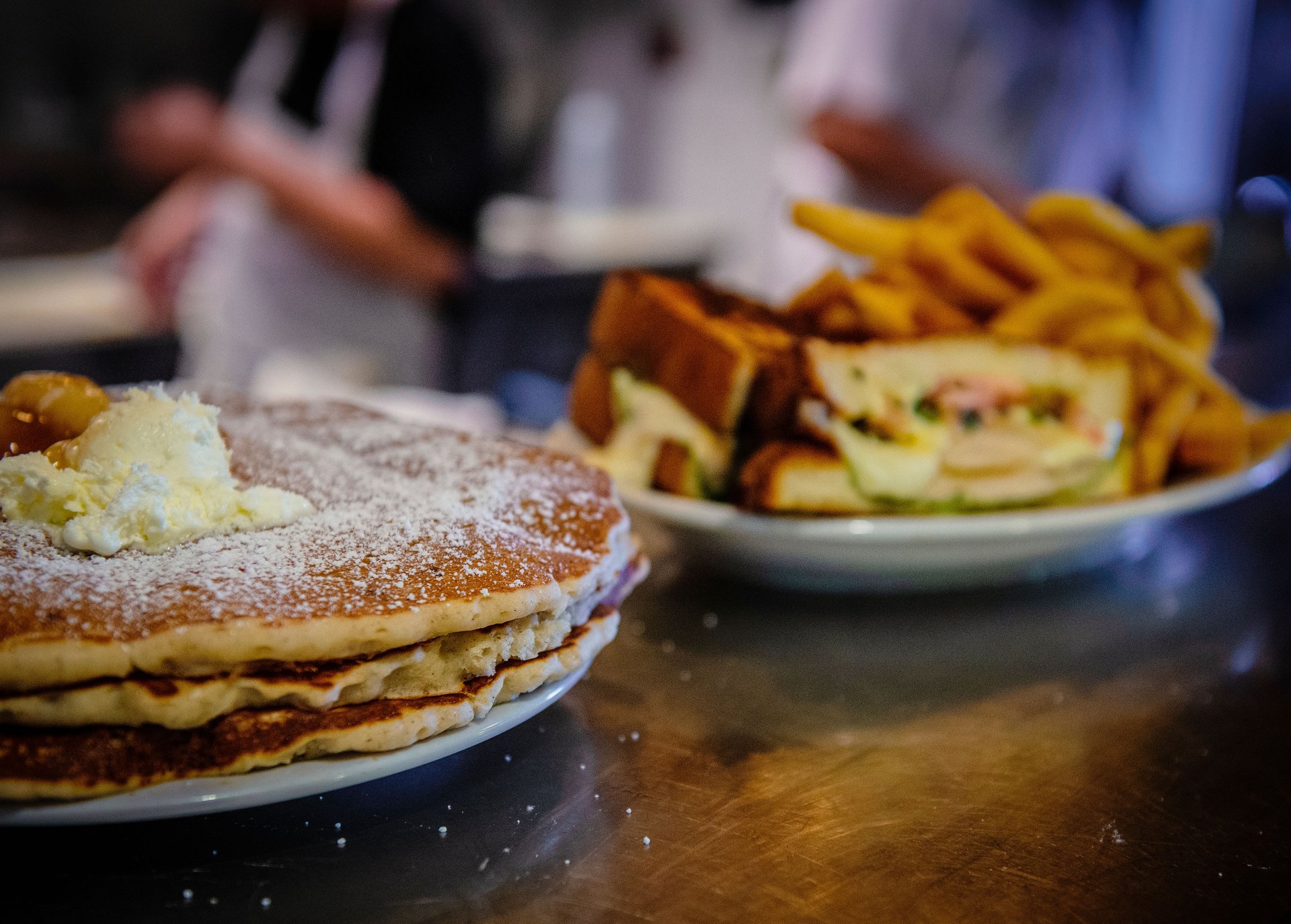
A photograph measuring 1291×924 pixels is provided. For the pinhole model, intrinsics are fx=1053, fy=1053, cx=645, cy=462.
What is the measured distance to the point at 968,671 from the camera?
131cm

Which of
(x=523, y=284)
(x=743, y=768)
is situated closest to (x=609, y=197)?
(x=523, y=284)

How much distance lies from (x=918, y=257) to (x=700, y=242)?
5.79 m

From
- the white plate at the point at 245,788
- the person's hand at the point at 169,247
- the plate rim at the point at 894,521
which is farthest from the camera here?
the person's hand at the point at 169,247

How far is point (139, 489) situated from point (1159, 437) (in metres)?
1.44

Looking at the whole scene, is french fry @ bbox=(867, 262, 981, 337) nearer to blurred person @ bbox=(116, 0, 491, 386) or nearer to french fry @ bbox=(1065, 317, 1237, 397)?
french fry @ bbox=(1065, 317, 1237, 397)

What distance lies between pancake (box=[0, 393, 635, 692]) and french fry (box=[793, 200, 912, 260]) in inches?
27.3

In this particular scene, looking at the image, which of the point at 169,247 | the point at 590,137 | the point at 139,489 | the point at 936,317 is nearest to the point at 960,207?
the point at 936,317

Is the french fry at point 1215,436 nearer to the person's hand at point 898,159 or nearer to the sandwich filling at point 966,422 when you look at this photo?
the sandwich filling at point 966,422

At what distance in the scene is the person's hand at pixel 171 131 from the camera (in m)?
3.52

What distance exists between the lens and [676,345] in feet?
4.91

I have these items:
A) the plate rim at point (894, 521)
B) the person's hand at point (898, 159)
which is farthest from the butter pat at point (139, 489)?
the person's hand at point (898, 159)

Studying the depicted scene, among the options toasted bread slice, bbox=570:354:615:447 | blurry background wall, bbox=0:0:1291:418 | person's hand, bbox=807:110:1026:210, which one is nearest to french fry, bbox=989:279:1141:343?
toasted bread slice, bbox=570:354:615:447

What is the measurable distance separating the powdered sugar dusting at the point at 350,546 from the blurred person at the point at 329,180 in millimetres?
2343

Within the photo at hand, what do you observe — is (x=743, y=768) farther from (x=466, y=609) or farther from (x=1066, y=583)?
(x=1066, y=583)
